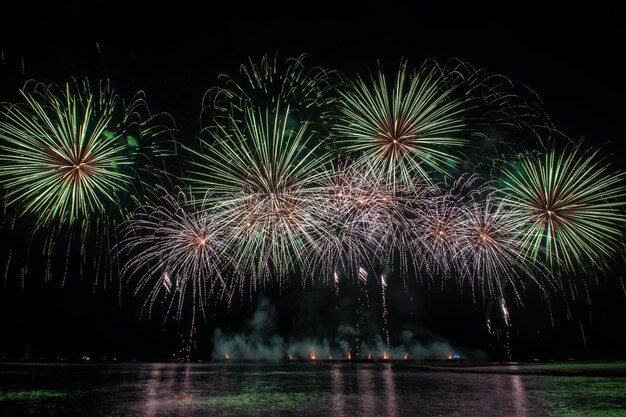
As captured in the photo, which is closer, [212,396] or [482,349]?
[212,396]

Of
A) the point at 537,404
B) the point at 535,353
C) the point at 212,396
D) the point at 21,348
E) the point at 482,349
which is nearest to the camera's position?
the point at 537,404

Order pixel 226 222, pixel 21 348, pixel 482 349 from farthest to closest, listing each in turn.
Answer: pixel 21 348 < pixel 482 349 < pixel 226 222

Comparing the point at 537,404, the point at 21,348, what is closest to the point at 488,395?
the point at 537,404

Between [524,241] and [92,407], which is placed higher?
[524,241]

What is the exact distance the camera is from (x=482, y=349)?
99.4 meters

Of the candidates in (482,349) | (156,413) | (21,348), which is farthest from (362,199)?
(21,348)

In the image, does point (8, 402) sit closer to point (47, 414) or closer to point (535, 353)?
point (47, 414)

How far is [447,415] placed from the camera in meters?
10.7

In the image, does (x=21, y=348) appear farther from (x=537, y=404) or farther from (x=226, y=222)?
(x=537, y=404)

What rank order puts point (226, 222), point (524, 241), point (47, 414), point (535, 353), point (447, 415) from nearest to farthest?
1. point (447, 415)
2. point (47, 414)
3. point (226, 222)
4. point (524, 241)
5. point (535, 353)

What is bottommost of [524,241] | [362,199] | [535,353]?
[535,353]

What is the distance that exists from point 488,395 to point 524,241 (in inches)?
442

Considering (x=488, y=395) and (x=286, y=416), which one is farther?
(x=488, y=395)

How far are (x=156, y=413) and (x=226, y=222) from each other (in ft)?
37.7
